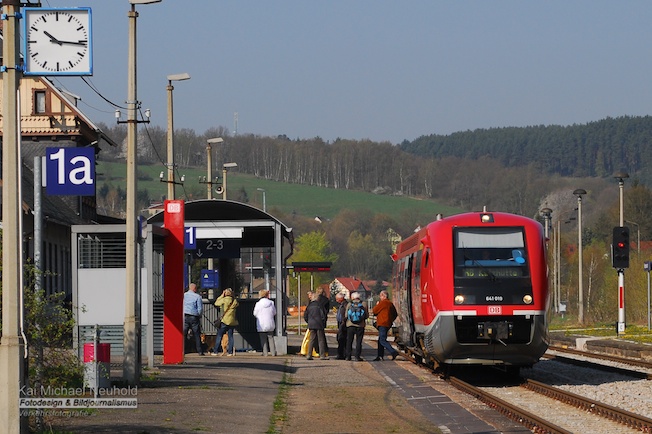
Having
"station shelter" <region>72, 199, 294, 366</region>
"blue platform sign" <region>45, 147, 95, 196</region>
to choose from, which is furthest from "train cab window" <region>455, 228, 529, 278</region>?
"blue platform sign" <region>45, 147, 95, 196</region>

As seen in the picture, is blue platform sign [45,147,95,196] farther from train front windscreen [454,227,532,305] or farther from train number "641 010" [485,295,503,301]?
train number "641 010" [485,295,503,301]

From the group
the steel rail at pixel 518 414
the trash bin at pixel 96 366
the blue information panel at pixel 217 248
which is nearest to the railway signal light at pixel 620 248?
the blue information panel at pixel 217 248

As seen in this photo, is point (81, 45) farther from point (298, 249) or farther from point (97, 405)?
point (298, 249)

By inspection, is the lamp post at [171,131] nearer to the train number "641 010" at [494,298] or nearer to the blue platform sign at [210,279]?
the blue platform sign at [210,279]

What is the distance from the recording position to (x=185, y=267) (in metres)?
32.6

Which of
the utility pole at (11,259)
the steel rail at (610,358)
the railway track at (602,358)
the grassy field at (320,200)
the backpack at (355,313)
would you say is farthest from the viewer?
the grassy field at (320,200)

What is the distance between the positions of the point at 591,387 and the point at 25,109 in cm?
3751

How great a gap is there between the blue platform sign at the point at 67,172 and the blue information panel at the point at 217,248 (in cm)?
1347

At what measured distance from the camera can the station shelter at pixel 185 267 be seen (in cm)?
2352

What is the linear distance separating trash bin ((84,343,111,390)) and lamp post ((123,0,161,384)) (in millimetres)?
1669

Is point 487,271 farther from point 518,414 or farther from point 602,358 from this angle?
point 602,358

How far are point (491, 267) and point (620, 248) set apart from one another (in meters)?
19.3

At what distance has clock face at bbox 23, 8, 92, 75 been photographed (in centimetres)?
1162

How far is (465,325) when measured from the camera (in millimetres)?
21609
